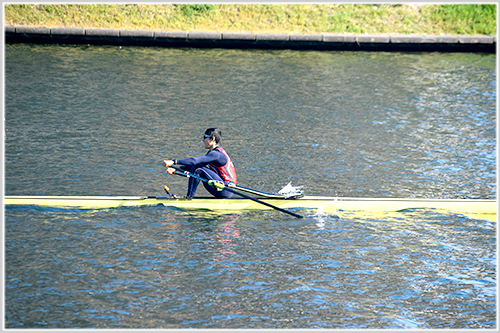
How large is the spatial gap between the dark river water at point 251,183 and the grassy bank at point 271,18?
7.89 ft

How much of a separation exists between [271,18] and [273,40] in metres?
1.57

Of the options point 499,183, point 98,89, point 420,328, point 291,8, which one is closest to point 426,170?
point 499,183

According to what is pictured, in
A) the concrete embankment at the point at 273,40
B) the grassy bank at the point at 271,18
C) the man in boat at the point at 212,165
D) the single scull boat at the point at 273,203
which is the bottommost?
the single scull boat at the point at 273,203

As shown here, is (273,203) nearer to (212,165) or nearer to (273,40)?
(212,165)

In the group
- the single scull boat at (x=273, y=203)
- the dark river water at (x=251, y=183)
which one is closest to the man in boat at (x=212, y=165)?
the single scull boat at (x=273, y=203)

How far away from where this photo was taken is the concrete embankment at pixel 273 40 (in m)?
21.3

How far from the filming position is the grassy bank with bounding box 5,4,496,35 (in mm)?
22087

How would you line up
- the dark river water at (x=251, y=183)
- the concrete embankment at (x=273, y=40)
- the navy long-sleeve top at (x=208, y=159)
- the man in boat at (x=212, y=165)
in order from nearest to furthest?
the dark river water at (x=251, y=183), the navy long-sleeve top at (x=208, y=159), the man in boat at (x=212, y=165), the concrete embankment at (x=273, y=40)

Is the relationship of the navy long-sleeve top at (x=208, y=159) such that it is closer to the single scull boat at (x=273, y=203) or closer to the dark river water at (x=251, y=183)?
the single scull boat at (x=273, y=203)

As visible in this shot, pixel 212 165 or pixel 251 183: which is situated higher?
pixel 212 165

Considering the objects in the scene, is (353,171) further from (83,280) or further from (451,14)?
(451,14)

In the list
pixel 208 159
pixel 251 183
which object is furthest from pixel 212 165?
pixel 251 183

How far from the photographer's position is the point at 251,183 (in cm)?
1038

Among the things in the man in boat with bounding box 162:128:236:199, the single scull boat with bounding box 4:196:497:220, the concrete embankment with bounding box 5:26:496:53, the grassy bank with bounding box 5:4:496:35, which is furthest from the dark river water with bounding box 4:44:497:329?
the grassy bank with bounding box 5:4:496:35
